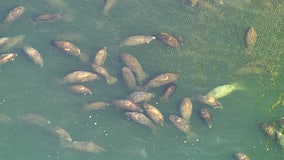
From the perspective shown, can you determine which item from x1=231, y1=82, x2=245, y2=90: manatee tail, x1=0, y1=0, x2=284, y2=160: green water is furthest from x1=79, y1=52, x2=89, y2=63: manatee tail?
x1=231, y1=82, x2=245, y2=90: manatee tail

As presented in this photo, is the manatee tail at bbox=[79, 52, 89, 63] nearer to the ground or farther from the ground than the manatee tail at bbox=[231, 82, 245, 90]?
nearer to the ground

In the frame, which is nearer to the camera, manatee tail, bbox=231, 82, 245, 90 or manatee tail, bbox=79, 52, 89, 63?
manatee tail, bbox=231, 82, 245, 90

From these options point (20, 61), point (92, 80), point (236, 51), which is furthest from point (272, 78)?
point (20, 61)

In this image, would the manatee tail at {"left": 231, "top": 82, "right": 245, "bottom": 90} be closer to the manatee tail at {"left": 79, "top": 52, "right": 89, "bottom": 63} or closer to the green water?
the green water

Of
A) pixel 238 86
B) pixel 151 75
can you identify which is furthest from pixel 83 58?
pixel 238 86

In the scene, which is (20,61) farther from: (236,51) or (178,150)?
(236,51)

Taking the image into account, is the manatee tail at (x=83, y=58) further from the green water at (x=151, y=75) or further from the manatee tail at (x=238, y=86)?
the manatee tail at (x=238, y=86)

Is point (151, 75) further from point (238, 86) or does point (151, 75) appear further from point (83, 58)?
point (238, 86)

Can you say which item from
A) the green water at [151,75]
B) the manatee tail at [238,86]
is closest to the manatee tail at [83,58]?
the green water at [151,75]

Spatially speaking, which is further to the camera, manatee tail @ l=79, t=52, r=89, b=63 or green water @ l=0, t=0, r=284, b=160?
manatee tail @ l=79, t=52, r=89, b=63
